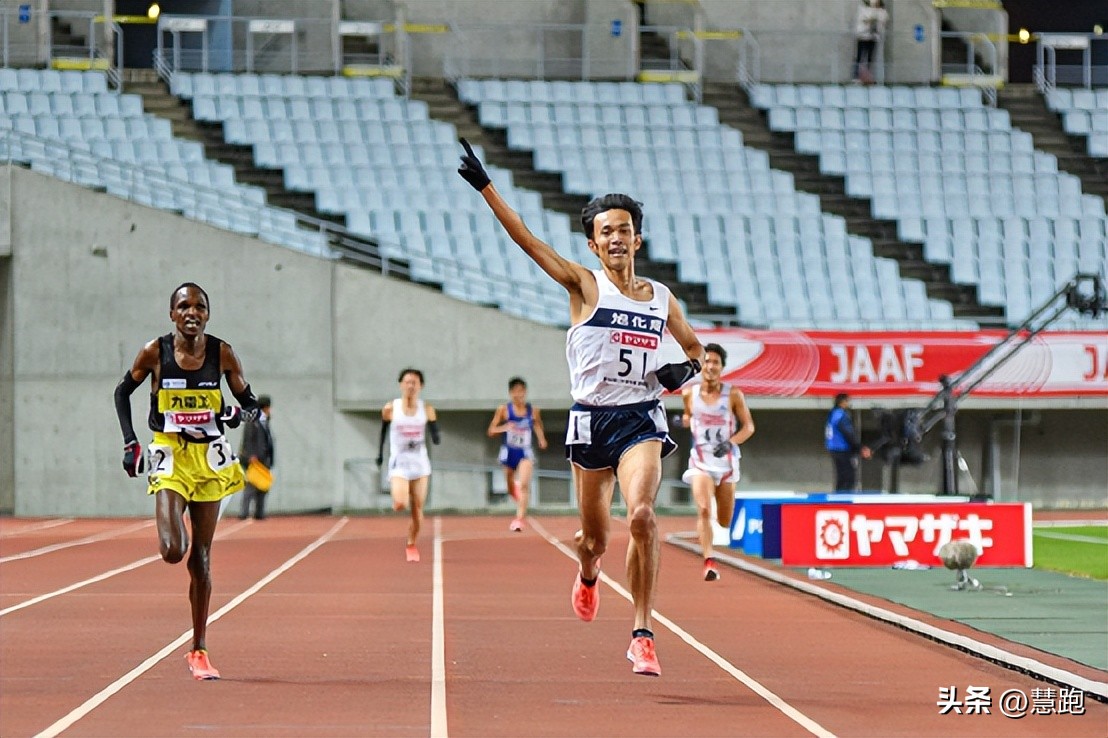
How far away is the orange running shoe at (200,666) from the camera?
9.18 meters

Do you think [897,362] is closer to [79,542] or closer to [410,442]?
[410,442]

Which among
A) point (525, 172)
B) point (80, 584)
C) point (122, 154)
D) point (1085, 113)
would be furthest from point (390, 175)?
point (80, 584)

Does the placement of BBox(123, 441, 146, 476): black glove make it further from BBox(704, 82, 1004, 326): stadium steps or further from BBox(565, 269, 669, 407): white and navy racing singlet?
BBox(704, 82, 1004, 326): stadium steps

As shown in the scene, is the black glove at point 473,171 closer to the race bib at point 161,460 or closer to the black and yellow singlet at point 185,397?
the black and yellow singlet at point 185,397

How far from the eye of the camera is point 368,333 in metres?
29.8

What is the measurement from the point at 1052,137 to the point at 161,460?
29.9 meters

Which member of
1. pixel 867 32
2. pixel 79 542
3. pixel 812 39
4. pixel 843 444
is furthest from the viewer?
pixel 812 39

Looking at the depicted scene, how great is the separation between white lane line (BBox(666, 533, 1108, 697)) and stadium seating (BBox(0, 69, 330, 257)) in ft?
49.6

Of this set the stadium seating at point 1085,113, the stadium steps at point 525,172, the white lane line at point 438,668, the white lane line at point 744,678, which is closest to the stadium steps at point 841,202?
the stadium steps at point 525,172

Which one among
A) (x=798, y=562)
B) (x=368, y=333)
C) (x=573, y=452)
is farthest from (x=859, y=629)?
(x=368, y=333)

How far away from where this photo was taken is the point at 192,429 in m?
9.35

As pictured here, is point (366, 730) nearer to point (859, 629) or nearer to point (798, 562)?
point (859, 629)

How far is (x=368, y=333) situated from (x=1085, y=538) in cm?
1257

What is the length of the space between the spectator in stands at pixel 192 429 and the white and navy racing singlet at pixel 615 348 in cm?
182
